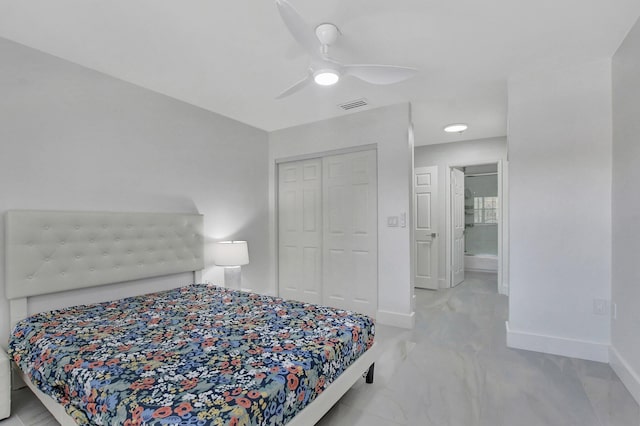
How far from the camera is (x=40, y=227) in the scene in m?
2.21

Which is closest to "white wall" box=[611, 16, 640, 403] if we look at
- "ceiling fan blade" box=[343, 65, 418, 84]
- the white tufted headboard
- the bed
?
"ceiling fan blade" box=[343, 65, 418, 84]

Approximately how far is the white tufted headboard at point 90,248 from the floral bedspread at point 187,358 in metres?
0.26

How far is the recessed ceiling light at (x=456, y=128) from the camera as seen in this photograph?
4.04 m

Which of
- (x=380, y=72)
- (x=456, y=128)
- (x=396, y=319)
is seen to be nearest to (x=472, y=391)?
(x=396, y=319)

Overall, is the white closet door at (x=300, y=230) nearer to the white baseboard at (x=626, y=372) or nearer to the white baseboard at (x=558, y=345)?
the white baseboard at (x=558, y=345)

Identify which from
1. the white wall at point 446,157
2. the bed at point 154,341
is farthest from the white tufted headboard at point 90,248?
the white wall at point 446,157

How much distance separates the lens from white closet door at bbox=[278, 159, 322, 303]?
405cm

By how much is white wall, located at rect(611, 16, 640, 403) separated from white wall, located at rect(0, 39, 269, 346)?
3.60 meters

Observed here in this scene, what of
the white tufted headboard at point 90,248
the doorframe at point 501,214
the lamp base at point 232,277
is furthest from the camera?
the doorframe at point 501,214

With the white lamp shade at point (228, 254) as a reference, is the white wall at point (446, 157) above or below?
above

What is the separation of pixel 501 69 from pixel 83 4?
302cm

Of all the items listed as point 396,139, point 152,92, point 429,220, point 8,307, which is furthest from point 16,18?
point 429,220

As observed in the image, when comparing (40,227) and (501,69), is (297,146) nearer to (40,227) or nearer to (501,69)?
(501,69)

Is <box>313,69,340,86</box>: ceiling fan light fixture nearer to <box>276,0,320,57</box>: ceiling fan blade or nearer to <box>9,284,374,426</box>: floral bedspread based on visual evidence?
<box>276,0,320,57</box>: ceiling fan blade
